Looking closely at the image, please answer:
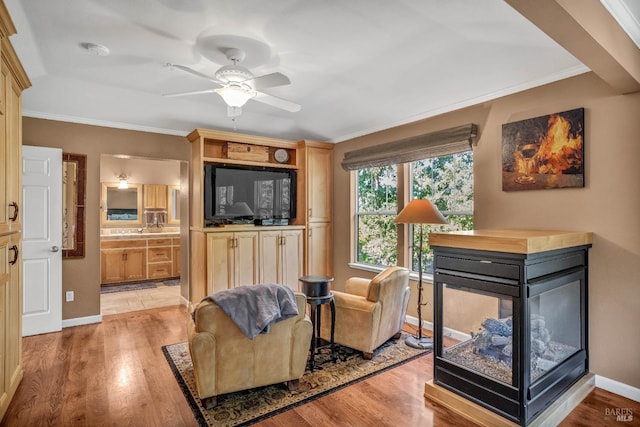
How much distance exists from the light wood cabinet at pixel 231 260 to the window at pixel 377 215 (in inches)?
58.1

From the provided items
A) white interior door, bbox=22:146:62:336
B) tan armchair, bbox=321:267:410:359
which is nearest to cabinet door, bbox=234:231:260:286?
tan armchair, bbox=321:267:410:359

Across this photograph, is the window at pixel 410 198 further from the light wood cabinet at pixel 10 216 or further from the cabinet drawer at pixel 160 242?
the cabinet drawer at pixel 160 242

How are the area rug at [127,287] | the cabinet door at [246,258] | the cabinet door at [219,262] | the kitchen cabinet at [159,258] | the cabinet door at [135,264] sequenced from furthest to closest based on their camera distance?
the kitchen cabinet at [159,258], the cabinet door at [135,264], the area rug at [127,287], the cabinet door at [246,258], the cabinet door at [219,262]

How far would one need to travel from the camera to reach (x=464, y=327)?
2.35m

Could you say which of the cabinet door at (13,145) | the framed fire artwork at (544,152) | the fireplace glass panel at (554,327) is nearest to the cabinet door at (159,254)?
the cabinet door at (13,145)

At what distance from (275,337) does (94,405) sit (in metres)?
1.32

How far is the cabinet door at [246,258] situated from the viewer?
4.46 metres

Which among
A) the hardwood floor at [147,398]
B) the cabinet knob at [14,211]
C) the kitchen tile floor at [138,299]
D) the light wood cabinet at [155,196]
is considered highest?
the light wood cabinet at [155,196]

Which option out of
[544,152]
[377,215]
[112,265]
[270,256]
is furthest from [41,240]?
[544,152]

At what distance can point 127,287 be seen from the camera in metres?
6.11

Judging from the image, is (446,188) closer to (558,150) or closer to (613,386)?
(558,150)

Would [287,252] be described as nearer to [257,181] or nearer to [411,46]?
[257,181]

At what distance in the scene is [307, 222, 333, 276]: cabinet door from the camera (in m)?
5.05

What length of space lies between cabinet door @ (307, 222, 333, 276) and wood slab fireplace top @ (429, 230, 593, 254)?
9.18ft
